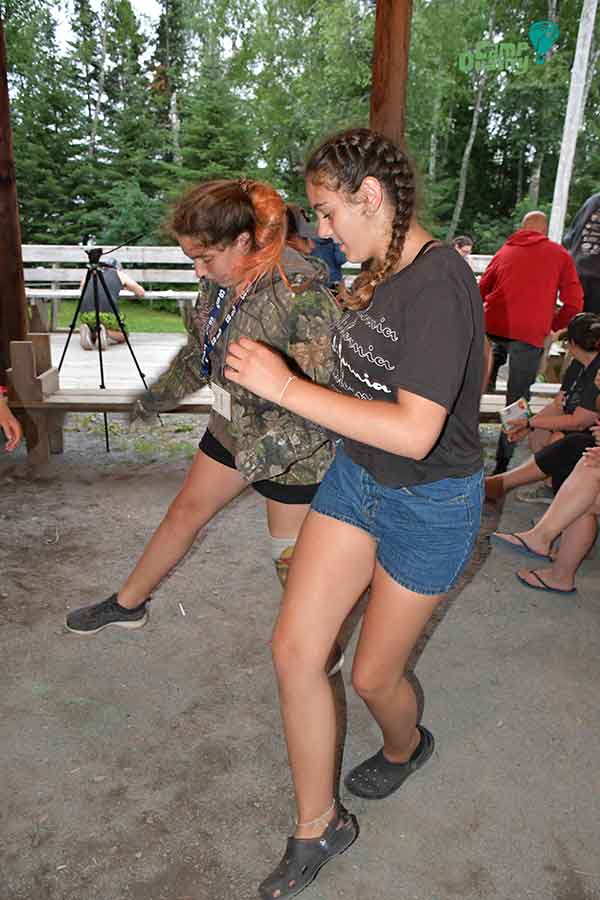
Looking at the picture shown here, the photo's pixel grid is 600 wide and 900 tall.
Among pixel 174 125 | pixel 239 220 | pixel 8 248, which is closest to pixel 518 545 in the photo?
pixel 239 220

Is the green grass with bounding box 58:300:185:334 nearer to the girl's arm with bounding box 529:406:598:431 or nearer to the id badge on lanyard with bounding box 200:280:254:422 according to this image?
the girl's arm with bounding box 529:406:598:431

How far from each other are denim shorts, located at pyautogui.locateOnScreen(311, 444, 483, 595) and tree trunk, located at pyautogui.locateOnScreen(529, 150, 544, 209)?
21200 millimetres

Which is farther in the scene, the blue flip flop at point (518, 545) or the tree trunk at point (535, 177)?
the tree trunk at point (535, 177)

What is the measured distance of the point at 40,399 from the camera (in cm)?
523

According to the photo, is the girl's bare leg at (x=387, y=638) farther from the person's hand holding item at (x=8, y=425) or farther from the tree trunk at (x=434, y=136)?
the tree trunk at (x=434, y=136)

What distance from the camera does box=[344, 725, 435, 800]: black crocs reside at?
7.51ft

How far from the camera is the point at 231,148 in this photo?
1962 cm

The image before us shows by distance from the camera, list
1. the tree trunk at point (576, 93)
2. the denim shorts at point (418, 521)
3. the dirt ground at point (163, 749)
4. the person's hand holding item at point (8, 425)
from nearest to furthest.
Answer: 1. the denim shorts at point (418, 521)
2. the dirt ground at point (163, 749)
3. the person's hand holding item at point (8, 425)
4. the tree trunk at point (576, 93)

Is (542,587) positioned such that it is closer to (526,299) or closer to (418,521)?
(418,521)

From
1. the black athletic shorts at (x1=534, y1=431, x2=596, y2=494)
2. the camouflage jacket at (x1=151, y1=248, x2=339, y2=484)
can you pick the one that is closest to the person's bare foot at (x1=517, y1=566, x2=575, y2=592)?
the black athletic shorts at (x1=534, y1=431, x2=596, y2=494)

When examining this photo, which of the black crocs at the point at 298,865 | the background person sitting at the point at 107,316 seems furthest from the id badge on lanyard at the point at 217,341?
the background person sitting at the point at 107,316

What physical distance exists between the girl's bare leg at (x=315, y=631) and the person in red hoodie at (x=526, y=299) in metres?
3.64

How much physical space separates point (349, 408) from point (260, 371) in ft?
0.66

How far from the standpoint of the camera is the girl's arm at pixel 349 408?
1.48 metres
